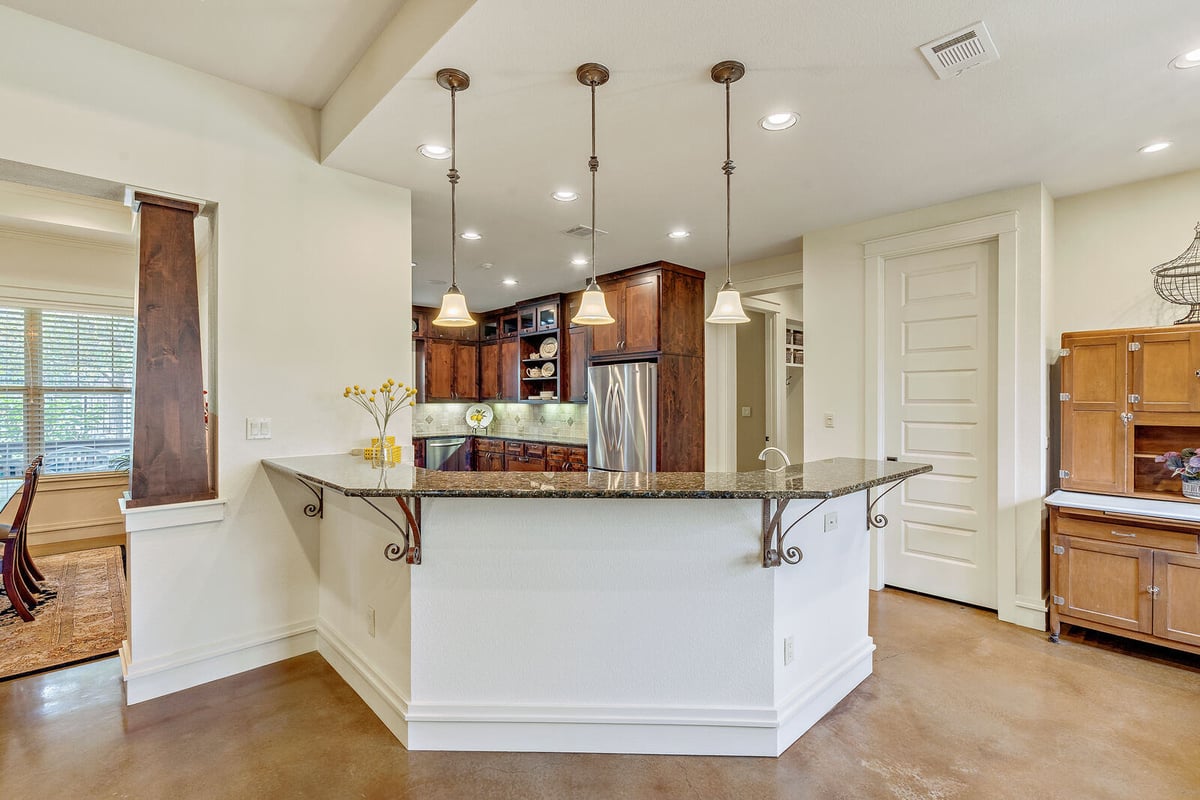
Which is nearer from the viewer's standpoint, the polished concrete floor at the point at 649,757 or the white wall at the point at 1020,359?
the polished concrete floor at the point at 649,757

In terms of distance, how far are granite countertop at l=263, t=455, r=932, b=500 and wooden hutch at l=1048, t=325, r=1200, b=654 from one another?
4.46 feet

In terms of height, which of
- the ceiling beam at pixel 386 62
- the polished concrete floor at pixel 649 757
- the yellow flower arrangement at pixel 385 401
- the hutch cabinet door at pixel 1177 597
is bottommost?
the polished concrete floor at pixel 649 757

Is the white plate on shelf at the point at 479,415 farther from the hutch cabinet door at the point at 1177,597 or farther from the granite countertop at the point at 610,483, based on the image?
the hutch cabinet door at the point at 1177,597

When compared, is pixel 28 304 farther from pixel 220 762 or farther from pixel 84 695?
pixel 220 762

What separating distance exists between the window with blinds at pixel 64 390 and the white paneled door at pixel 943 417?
6.00 m

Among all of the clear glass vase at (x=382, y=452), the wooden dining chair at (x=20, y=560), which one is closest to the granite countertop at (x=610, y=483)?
the clear glass vase at (x=382, y=452)

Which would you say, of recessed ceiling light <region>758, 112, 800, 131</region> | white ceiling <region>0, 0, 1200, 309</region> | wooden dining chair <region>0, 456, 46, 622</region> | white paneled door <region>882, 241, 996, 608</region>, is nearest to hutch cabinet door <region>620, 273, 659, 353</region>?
white ceiling <region>0, 0, 1200, 309</region>

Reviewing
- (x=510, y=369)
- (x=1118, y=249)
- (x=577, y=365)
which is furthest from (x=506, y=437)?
(x=1118, y=249)

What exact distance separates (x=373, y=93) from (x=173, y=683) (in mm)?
2739

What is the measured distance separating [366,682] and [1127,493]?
13.0 feet

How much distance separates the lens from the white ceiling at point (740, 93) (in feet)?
6.07

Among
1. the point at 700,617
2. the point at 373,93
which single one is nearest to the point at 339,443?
the point at 373,93

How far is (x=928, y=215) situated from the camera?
11.7 ft

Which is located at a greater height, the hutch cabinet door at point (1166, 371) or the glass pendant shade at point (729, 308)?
the glass pendant shade at point (729, 308)
